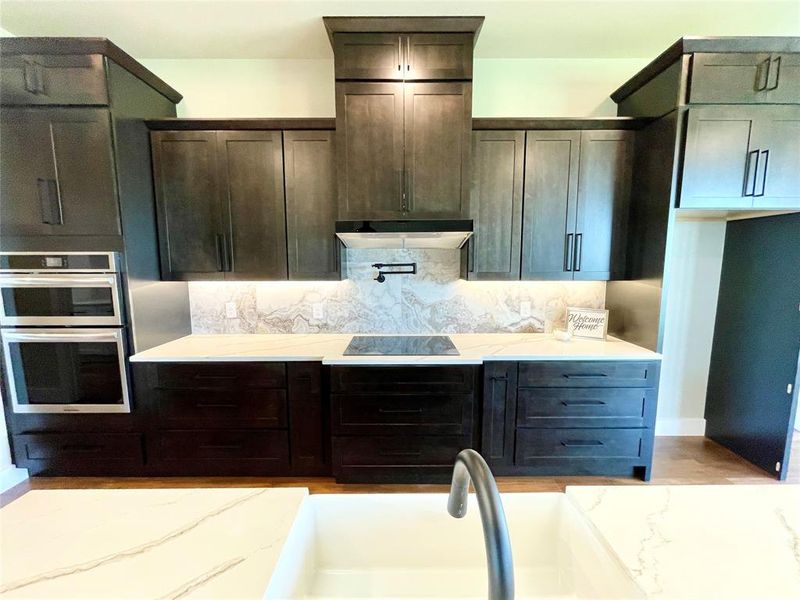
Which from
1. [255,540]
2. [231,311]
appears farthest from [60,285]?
[255,540]

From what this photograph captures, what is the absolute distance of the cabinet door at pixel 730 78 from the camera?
1948mm

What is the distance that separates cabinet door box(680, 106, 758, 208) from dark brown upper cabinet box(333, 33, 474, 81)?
56.7 inches

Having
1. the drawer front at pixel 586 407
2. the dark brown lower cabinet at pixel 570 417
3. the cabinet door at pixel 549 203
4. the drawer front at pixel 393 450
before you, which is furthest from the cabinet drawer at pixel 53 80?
the drawer front at pixel 586 407

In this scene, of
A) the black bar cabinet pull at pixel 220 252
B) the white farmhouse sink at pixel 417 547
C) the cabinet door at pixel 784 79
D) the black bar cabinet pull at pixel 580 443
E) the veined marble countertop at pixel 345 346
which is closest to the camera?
the white farmhouse sink at pixel 417 547

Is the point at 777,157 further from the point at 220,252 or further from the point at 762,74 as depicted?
the point at 220,252

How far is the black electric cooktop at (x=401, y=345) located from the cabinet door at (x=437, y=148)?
92cm

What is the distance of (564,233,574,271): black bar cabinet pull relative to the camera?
2432mm

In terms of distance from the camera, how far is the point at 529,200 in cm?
240

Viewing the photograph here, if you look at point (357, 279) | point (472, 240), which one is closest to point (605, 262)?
point (472, 240)

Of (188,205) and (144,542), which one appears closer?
(144,542)

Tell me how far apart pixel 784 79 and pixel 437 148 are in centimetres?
204

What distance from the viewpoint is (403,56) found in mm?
2139

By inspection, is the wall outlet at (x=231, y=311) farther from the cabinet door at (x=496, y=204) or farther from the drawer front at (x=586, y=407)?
the drawer front at (x=586, y=407)

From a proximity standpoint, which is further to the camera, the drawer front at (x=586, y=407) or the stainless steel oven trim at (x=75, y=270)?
the drawer front at (x=586, y=407)
